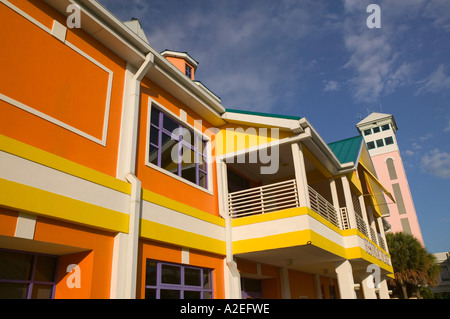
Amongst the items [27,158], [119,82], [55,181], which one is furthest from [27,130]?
[119,82]

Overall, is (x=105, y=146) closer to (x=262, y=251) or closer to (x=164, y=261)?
(x=164, y=261)

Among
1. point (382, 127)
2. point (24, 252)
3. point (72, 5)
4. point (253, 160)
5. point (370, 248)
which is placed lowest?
point (24, 252)

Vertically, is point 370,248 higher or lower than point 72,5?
lower

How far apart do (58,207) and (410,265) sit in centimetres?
2809

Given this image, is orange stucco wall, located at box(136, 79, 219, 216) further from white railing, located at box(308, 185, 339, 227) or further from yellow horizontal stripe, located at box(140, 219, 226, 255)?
white railing, located at box(308, 185, 339, 227)

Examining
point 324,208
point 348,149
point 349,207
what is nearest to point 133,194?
point 324,208

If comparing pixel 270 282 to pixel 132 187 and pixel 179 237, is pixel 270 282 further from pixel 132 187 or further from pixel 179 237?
pixel 132 187

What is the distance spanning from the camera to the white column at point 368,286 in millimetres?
13947

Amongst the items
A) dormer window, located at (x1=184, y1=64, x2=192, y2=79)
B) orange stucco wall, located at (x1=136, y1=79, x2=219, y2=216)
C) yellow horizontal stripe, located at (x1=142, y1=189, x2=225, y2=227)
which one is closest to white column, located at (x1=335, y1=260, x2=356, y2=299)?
yellow horizontal stripe, located at (x1=142, y1=189, x2=225, y2=227)

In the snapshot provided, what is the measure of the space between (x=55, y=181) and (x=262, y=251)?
6000 millimetres

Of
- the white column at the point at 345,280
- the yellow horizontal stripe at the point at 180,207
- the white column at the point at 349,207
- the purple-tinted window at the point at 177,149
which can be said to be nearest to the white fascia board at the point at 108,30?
the purple-tinted window at the point at 177,149

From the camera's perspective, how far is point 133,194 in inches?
299

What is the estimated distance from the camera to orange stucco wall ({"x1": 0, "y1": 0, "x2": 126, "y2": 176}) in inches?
247

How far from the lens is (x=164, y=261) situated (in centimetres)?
829
